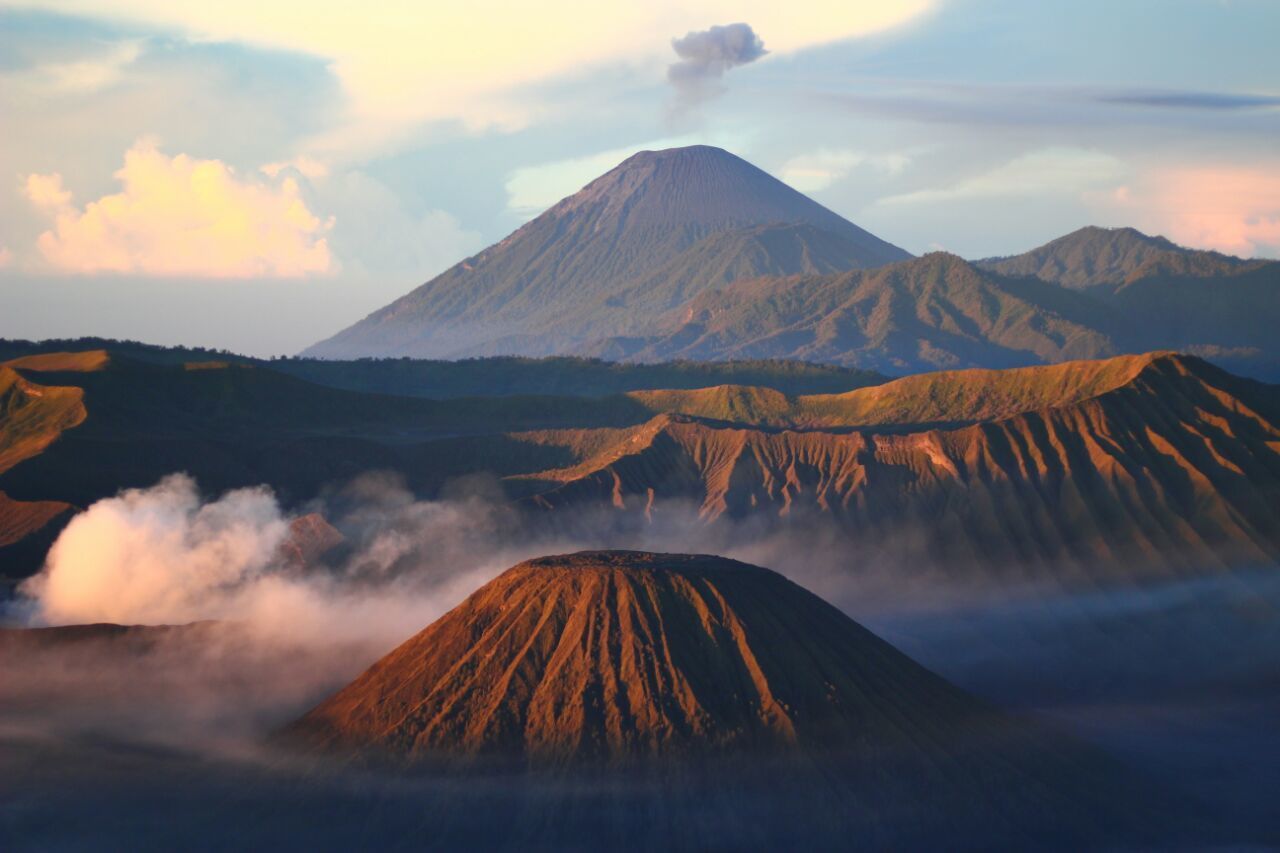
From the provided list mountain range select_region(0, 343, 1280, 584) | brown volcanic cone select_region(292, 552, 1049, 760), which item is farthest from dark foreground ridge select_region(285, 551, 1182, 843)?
mountain range select_region(0, 343, 1280, 584)

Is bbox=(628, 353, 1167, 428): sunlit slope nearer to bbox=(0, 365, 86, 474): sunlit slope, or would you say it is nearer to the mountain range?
the mountain range

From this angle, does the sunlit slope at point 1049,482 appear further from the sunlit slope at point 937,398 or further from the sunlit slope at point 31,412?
the sunlit slope at point 31,412

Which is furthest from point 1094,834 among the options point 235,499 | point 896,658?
point 235,499

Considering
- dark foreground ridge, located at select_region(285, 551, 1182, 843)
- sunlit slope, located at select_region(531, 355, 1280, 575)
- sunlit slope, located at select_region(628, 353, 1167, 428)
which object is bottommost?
dark foreground ridge, located at select_region(285, 551, 1182, 843)

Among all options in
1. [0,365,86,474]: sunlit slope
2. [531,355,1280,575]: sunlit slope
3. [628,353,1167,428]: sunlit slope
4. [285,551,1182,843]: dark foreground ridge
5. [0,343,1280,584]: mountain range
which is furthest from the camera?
[0,365,86,474]: sunlit slope

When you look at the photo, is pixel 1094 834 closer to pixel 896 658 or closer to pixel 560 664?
pixel 896 658

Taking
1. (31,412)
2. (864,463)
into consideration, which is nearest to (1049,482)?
(864,463)

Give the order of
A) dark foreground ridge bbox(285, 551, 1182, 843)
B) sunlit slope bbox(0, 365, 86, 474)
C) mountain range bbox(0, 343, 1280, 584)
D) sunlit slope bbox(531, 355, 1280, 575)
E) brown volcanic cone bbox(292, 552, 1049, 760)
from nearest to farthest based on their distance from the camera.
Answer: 1. dark foreground ridge bbox(285, 551, 1182, 843)
2. brown volcanic cone bbox(292, 552, 1049, 760)
3. sunlit slope bbox(531, 355, 1280, 575)
4. mountain range bbox(0, 343, 1280, 584)
5. sunlit slope bbox(0, 365, 86, 474)

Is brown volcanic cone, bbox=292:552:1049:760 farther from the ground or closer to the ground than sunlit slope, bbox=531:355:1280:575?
closer to the ground

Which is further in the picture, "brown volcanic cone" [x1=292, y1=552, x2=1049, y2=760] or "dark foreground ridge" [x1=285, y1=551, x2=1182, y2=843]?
"brown volcanic cone" [x1=292, y1=552, x2=1049, y2=760]
